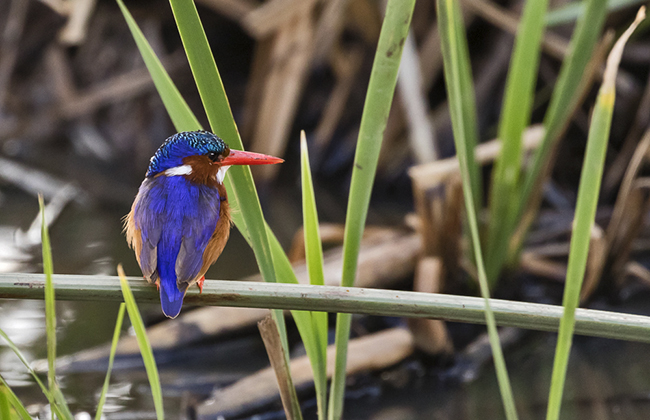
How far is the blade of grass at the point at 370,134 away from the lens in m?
0.99

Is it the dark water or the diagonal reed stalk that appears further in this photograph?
the dark water

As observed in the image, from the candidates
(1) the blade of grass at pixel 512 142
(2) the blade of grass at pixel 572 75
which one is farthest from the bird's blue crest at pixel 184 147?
(1) the blade of grass at pixel 512 142

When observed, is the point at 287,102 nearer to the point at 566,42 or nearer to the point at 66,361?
the point at 566,42

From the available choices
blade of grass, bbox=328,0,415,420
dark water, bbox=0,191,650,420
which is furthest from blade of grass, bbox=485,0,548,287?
blade of grass, bbox=328,0,415,420

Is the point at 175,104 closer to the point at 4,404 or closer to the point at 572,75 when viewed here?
the point at 4,404

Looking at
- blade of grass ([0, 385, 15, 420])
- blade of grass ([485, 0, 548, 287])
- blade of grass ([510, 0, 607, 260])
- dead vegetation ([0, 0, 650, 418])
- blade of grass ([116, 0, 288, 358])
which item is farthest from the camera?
dead vegetation ([0, 0, 650, 418])

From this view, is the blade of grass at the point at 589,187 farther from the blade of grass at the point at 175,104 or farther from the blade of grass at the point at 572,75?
the blade of grass at the point at 572,75

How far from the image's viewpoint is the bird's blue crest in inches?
45.5

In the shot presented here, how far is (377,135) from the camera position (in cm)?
108

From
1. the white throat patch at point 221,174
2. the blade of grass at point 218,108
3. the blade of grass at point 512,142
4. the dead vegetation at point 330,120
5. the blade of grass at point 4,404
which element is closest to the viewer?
the blade of grass at point 4,404

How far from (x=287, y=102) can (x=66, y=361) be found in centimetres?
198

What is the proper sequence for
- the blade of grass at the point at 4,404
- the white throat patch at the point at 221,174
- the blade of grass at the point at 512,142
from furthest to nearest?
the blade of grass at the point at 512,142, the white throat patch at the point at 221,174, the blade of grass at the point at 4,404

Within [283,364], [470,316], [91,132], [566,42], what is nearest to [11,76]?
[91,132]

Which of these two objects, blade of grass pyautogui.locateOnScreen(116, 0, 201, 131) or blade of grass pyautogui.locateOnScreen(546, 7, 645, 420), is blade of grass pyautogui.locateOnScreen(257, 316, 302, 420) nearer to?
blade of grass pyautogui.locateOnScreen(116, 0, 201, 131)
